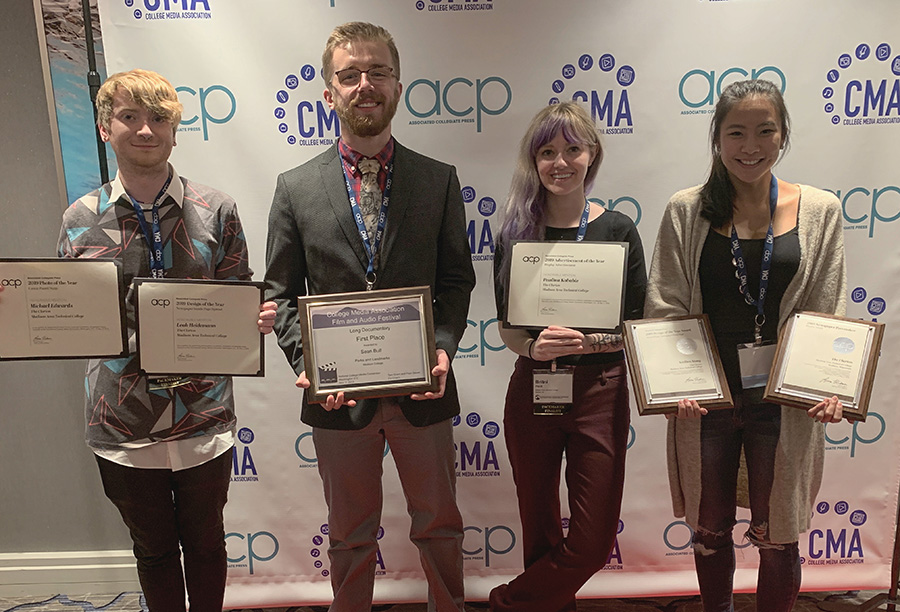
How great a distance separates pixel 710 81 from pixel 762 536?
181 centimetres

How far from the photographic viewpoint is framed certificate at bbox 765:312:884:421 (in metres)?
1.89

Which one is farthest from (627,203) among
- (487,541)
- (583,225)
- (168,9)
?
(168,9)

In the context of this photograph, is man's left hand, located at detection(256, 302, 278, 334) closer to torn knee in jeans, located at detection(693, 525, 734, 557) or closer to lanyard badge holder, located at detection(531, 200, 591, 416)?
lanyard badge holder, located at detection(531, 200, 591, 416)

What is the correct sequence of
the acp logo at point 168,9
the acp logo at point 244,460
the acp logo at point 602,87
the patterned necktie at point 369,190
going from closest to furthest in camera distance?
the patterned necktie at point 369,190 < the acp logo at point 168,9 < the acp logo at point 602,87 < the acp logo at point 244,460

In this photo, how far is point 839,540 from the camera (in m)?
2.97

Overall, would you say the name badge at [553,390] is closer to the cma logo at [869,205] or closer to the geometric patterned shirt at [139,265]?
the geometric patterned shirt at [139,265]

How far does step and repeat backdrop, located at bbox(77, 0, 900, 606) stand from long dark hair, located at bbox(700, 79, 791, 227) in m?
0.73

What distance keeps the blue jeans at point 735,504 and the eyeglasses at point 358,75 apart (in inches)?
58.8

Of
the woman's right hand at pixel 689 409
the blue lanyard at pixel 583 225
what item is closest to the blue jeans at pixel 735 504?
the woman's right hand at pixel 689 409

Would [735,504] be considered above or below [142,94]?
below

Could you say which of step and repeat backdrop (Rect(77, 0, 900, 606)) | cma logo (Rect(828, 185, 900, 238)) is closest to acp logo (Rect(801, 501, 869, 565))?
step and repeat backdrop (Rect(77, 0, 900, 606))

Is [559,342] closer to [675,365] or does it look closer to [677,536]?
[675,365]

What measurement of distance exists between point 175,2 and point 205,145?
0.56 m

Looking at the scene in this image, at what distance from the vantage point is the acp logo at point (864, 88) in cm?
263
